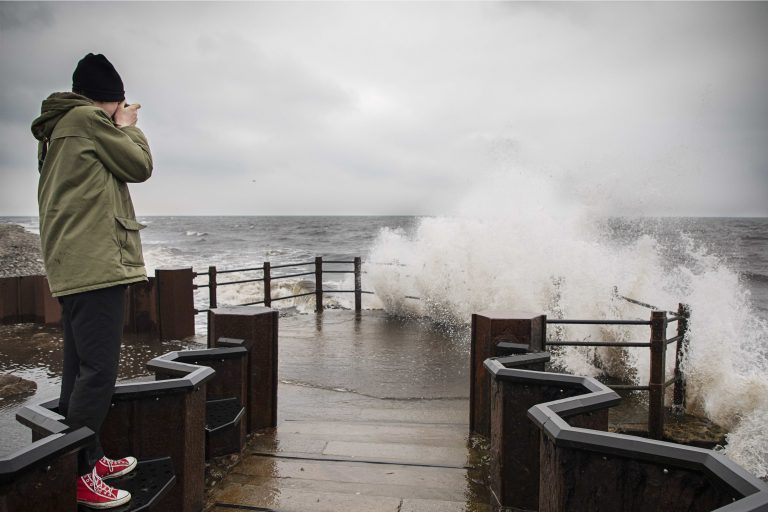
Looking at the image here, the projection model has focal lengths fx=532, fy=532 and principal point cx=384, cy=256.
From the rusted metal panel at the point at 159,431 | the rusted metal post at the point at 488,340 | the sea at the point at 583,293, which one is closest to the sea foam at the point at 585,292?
the sea at the point at 583,293

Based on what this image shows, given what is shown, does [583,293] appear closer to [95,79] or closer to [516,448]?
[516,448]

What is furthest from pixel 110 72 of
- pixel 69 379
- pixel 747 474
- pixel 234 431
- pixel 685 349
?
pixel 685 349

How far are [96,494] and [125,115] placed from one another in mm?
1644

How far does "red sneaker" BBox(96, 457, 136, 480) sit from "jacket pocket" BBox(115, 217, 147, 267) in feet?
2.94

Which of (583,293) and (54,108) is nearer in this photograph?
(54,108)

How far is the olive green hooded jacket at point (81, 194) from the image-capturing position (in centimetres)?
216

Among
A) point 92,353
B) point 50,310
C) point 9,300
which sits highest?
point 92,353

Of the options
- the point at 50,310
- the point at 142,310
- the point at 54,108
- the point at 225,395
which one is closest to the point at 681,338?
the point at 225,395

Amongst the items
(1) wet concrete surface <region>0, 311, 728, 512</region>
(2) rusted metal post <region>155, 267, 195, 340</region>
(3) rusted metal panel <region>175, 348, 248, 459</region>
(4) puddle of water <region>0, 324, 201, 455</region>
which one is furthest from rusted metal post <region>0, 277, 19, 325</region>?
(3) rusted metal panel <region>175, 348, 248, 459</region>

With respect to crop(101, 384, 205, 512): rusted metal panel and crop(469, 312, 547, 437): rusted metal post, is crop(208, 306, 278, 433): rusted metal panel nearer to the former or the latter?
crop(101, 384, 205, 512): rusted metal panel

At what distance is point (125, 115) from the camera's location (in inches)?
Answer: 97.0

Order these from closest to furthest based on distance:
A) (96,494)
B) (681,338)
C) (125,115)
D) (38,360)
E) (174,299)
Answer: (96,494)
(125,115)
(681,338)
(38,360)
(174,299)

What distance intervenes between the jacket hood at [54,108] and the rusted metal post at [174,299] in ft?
18.0

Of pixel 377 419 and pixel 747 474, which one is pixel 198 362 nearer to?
pixel 377 419
